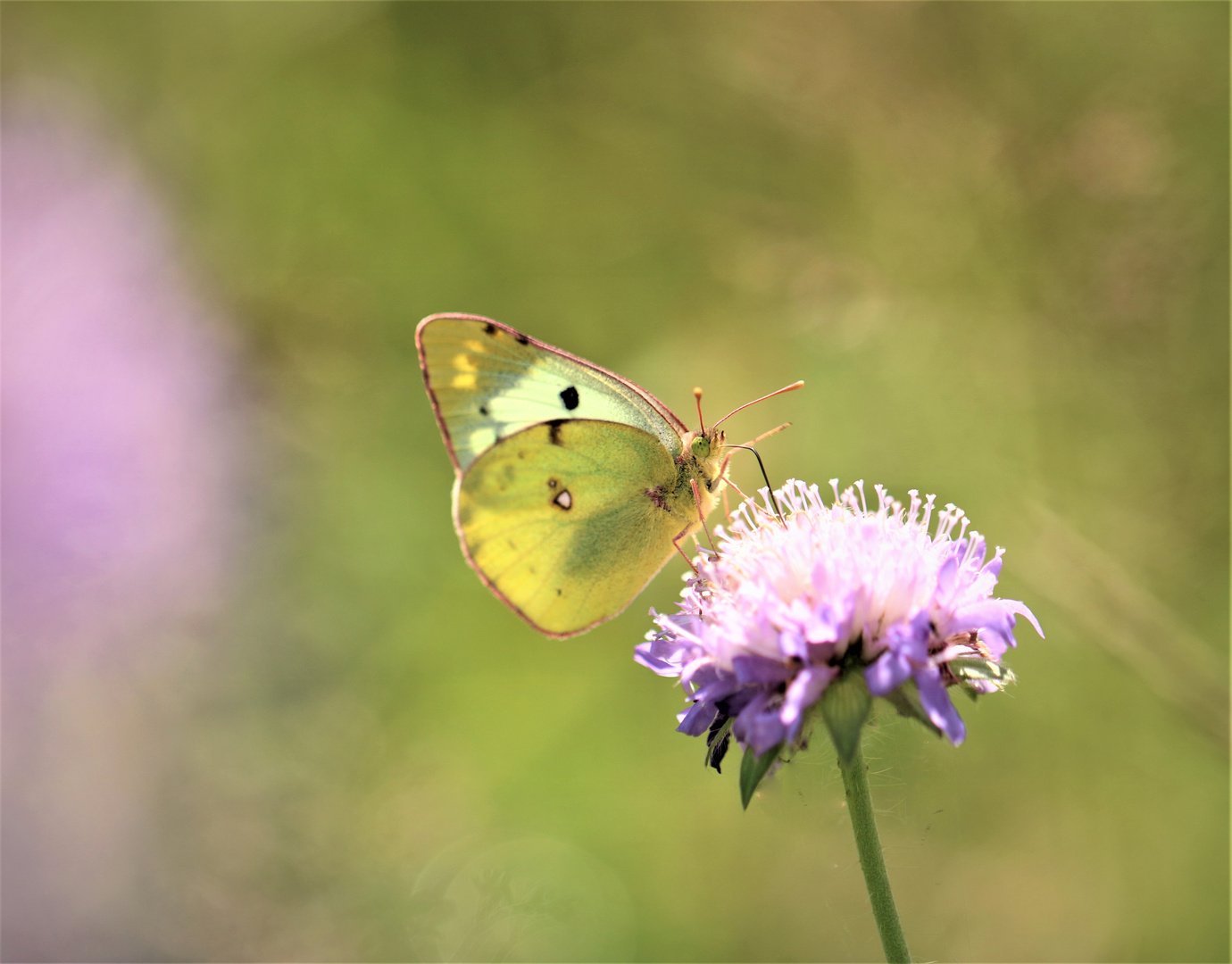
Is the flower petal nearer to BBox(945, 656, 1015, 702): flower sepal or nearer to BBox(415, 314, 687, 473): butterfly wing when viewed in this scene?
BBox(945, 656, 1015, 702): flower sepal

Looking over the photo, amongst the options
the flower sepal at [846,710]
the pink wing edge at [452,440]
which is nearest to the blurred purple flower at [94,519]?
the pink wing edge at [452,440]

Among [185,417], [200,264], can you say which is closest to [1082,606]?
[185,417]

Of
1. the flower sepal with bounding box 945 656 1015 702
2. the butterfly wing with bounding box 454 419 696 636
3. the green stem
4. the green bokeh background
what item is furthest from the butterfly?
the green stem

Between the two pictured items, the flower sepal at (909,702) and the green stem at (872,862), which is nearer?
the green stem at (872,862)

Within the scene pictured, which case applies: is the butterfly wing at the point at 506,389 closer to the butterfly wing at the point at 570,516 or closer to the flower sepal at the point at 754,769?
the butterfly wing at the point at 570,516

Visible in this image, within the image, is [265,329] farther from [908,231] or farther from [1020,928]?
[1020,928]

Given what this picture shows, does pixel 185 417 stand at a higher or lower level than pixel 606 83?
lower
